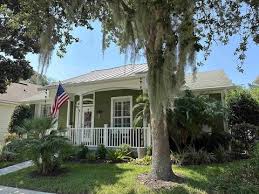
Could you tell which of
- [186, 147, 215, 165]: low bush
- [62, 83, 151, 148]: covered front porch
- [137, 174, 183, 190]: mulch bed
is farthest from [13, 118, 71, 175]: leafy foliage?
[186, 147, 215, 165]: low bush

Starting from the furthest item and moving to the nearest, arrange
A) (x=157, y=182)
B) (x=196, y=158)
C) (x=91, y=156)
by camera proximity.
Result: (x=91, y=156)
(x=196, y=158)
(x=157, y=182)

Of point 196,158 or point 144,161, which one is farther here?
point 144,161

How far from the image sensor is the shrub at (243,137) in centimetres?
1306

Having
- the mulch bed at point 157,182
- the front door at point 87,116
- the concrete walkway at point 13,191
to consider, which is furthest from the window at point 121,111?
the concrete walkway at point 13,191

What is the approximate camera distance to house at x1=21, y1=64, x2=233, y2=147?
14.1 metres

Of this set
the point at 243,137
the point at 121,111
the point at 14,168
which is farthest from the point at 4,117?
the point at 243,137

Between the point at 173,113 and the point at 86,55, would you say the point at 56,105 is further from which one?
the point at 173,113

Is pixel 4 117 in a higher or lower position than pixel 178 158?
higher

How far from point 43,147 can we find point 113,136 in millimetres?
4552

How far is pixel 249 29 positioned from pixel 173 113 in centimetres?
441

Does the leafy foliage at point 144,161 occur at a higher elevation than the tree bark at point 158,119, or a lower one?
lower

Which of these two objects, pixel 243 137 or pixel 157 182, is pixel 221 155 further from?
pixel 157 182

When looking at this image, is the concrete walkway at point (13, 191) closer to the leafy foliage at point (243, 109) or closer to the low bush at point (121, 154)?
the low bush at point (121, 154)

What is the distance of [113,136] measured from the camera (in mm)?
14484
